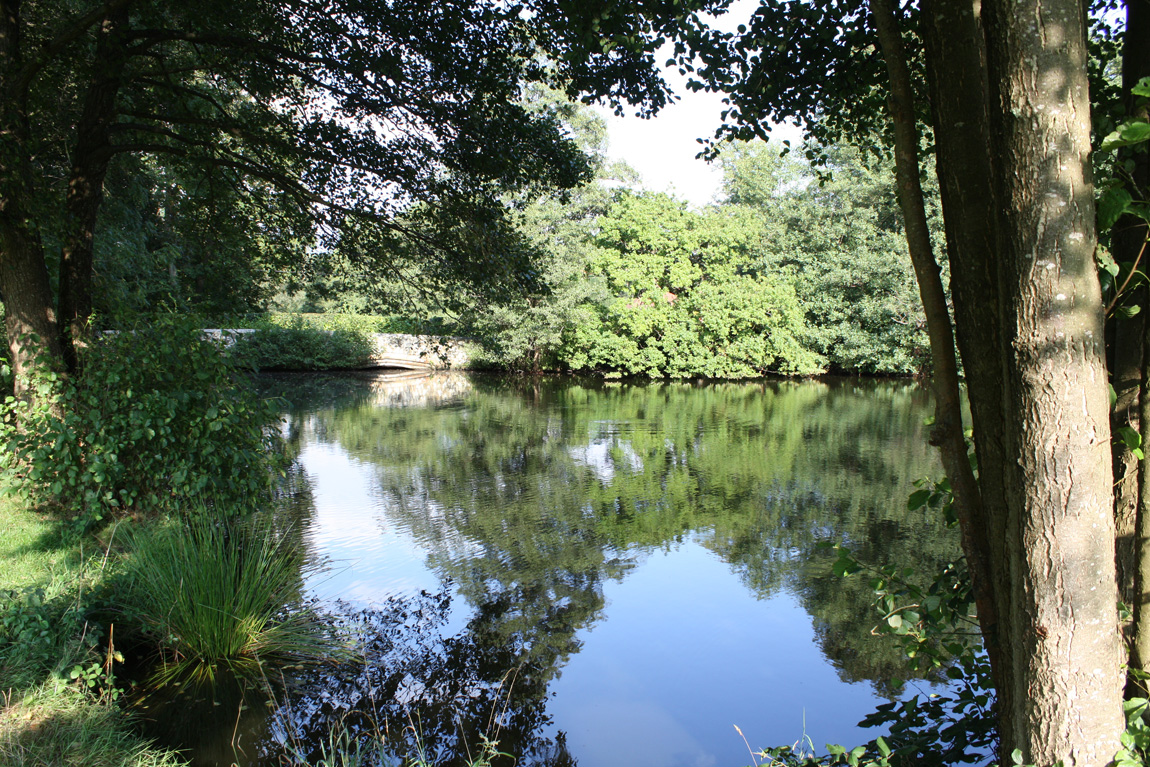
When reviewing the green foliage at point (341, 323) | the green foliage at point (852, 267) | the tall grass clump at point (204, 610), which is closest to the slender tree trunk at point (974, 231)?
the tall grass clump at point (204, 610)

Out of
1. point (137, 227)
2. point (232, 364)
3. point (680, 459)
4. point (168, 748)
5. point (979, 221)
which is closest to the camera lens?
point (979, 221)

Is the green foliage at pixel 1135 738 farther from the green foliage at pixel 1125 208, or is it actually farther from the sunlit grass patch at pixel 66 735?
the sunlit grass patch at pixel 66 735

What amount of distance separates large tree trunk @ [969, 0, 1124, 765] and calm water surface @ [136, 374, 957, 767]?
251 cm

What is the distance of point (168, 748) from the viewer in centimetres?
326

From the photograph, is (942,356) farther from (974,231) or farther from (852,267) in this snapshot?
(852,267)

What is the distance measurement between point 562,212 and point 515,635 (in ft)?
59.5

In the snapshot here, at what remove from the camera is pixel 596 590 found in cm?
578

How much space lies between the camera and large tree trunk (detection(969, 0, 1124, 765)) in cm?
146

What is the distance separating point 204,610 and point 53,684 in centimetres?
91

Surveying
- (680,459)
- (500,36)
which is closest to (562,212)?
(680,459)

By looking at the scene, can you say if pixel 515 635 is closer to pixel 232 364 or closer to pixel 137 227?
pixel 232 364

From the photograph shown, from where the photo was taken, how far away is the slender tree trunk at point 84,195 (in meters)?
5.74

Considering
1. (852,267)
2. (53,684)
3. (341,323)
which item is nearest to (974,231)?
(53,684)

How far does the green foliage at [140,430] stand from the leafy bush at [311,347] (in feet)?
64.4
